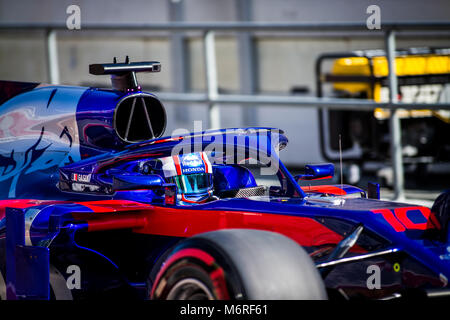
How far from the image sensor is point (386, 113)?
26.3 feet

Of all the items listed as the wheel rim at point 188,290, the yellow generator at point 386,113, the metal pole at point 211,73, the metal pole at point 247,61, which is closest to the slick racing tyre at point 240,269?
the wheel rim at point 188,290

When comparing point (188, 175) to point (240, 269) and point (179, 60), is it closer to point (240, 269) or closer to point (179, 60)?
point (240, 269)

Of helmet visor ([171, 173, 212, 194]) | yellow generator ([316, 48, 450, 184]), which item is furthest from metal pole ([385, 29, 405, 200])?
helmet visor ([171, 173, 212, 194])

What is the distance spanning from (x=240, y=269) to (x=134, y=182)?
3.15 feet

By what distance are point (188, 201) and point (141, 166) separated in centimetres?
34

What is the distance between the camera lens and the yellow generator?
7.66 metres

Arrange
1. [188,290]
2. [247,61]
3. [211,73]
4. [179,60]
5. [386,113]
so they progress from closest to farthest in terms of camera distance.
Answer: [188,290] < [211,73] < [386,113] < [247,61] < [179,60]

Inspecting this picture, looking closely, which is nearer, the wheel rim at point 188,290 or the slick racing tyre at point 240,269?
the slick racing tyre at point 240,269

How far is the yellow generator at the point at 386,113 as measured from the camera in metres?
7.66

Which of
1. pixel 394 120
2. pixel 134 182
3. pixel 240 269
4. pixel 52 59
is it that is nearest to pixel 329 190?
pixel 134 182

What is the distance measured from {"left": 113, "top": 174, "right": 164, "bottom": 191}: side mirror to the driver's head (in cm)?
34

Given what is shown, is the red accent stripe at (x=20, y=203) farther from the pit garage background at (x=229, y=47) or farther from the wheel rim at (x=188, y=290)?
the pit garage background at (x=229, y=47)

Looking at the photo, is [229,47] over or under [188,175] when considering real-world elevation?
over

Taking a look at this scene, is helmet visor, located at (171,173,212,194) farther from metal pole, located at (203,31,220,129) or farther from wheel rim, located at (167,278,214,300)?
metal pole, located at (203,31,220,129)
